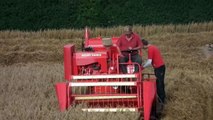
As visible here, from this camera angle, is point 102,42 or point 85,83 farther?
point 102,42

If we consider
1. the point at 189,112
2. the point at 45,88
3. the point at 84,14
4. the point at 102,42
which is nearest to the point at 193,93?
the point at 189,112

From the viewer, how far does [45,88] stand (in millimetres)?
15180

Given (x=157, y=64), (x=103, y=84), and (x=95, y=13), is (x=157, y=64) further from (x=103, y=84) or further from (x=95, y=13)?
(x=95, y=13)

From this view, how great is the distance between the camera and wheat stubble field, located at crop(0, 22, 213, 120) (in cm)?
1217

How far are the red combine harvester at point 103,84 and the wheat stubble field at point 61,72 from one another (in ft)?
1.61

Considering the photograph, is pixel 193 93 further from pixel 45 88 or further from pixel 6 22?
pixel 6 22

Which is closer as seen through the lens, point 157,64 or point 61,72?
point 157,64

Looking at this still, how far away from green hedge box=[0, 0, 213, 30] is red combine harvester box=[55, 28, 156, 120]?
16550 millimetres

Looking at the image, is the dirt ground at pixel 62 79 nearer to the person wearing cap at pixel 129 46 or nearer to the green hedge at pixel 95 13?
the person wearing cap at pixel 129 46

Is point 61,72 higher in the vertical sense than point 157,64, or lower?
lower

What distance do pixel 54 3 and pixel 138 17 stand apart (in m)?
4.57

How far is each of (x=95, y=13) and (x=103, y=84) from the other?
1881 centimetres

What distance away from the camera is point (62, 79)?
17.1m

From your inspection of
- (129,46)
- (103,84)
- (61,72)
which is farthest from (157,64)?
(61,72)
